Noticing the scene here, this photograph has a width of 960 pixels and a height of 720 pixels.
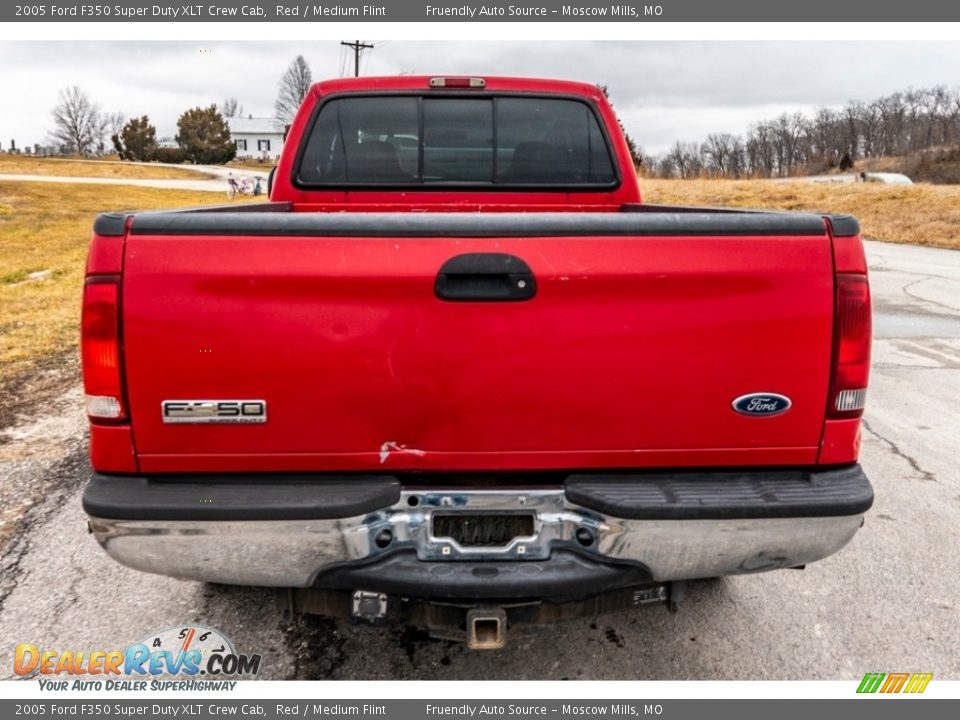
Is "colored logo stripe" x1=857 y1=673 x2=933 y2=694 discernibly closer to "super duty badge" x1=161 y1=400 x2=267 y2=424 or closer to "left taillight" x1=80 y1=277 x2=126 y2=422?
"super duty badge" x1=161 y1=400 x2=267 y2=424

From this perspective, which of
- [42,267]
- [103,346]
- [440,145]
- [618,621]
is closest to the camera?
[103,346]

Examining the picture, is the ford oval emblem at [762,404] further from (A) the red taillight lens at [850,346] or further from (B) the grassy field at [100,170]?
(B) the grassy field at [100,170]

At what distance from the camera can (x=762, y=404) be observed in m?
2.11

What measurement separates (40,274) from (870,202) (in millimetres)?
29972

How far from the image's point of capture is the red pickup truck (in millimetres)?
1984

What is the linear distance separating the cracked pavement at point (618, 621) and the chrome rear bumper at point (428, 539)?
754 millimetres

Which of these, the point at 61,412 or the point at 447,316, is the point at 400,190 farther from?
the point at 61,412

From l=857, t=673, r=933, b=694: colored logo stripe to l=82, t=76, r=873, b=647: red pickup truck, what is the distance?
793 millimetres

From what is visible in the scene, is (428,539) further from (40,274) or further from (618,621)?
(40,274)

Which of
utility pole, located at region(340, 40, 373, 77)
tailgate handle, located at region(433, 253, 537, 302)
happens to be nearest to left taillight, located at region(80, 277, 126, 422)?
tailgate handle, located at region(433, 253, 537, 302)

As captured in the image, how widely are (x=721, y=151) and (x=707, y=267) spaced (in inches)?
4134

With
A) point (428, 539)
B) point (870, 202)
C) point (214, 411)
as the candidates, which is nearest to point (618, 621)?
point (428, 539)

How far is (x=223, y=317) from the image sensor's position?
1.98 metres

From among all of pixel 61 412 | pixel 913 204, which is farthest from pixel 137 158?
pixel 61 412
